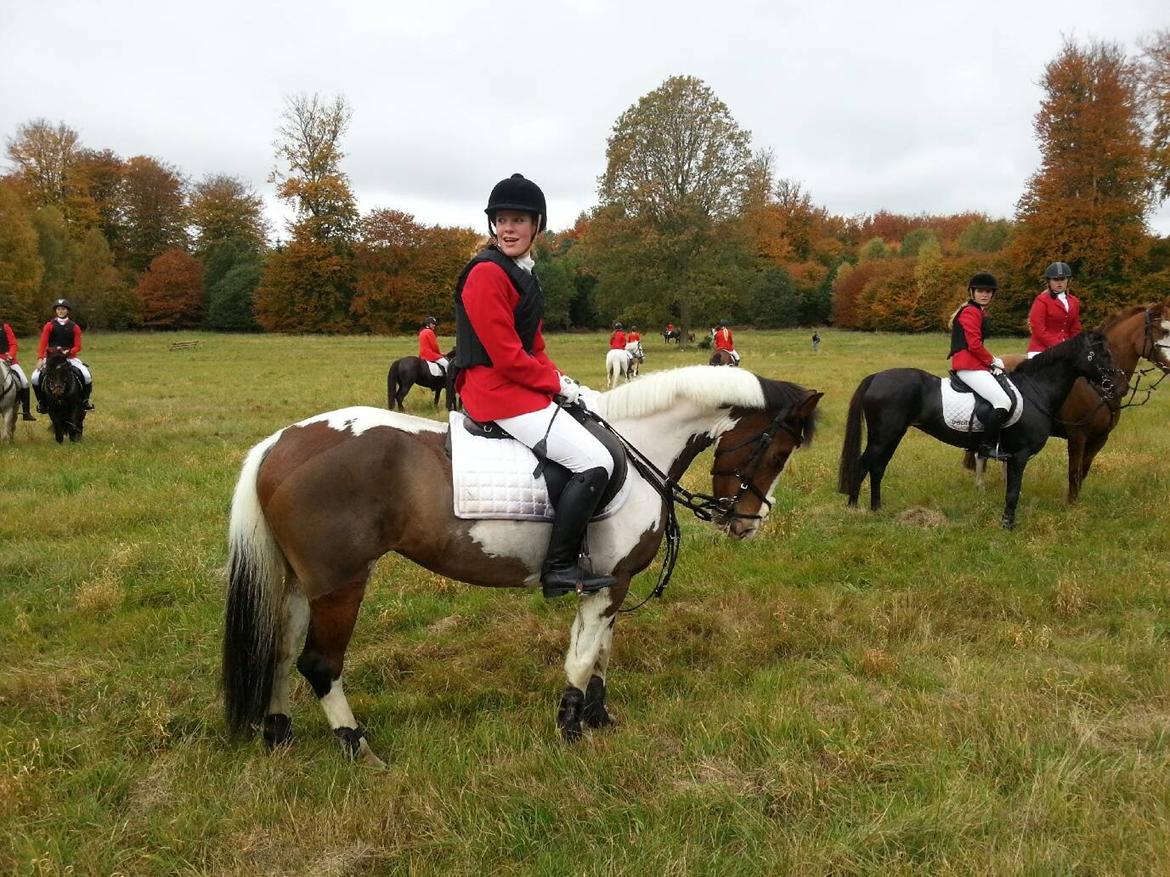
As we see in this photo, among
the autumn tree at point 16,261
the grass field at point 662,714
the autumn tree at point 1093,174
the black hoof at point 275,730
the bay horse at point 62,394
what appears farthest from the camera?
the autumn tree at point 16,261

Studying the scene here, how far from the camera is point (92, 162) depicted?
56906 millimetres

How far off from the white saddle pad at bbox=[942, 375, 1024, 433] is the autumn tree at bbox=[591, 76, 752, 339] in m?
32.2

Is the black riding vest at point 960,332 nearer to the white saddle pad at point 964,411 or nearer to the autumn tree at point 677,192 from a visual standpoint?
the white saddle pad at point 964,411

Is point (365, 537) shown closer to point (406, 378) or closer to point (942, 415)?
point (942, 415)

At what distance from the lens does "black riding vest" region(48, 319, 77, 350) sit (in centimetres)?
1223

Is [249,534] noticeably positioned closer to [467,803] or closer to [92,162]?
[467,803]

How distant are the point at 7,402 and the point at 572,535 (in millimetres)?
12625

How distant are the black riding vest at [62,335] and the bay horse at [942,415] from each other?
1290 cm

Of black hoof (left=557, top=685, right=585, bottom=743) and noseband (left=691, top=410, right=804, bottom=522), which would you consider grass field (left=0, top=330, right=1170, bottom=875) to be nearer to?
black hoof (left=557, top=685, right=585, bottom=743)

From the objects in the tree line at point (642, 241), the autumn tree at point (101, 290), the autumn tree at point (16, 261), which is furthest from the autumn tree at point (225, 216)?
the autumn tree at point (16, 261)

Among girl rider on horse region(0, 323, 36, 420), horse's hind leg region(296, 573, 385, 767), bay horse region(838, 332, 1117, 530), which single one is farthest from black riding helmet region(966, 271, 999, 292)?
girl rider on horse region(0, 323, 36, 420)

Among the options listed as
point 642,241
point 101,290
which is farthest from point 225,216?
point 642,241

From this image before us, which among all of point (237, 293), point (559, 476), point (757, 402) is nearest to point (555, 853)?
point (559, 476)

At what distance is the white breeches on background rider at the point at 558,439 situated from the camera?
3.73 m
